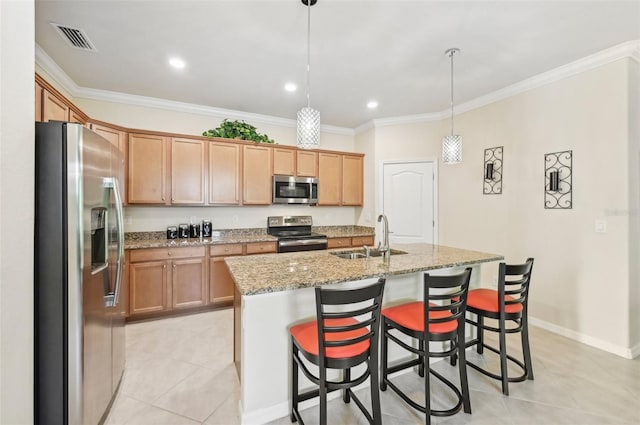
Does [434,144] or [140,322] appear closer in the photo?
[140,322]

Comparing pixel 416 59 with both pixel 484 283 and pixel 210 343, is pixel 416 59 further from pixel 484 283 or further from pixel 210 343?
pixel 210 343

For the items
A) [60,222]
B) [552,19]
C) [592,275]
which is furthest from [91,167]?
[592,275]

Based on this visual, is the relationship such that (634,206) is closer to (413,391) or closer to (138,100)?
(413,391)

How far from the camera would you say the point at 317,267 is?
203 cm

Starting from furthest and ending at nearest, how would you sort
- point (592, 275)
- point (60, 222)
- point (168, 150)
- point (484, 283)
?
point (484, 283) → point (168, 150) → point (592, 275) → point (60, 222)

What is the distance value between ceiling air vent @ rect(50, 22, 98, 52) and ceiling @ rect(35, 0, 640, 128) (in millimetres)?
50

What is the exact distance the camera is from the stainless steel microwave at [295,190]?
4344mm

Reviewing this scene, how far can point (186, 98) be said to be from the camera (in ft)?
12.6

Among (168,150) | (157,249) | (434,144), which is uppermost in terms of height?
(434,144)

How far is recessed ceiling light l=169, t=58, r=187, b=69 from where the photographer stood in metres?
2.85

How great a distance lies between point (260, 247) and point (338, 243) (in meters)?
1.33

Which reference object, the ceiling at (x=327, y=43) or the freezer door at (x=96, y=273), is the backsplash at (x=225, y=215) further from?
the freezer door at (x=96, y=273)

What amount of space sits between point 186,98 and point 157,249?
82.8 inches

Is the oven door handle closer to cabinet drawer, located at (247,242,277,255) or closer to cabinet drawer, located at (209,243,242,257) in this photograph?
cabinet drawer, located at (247,242,277,255)
